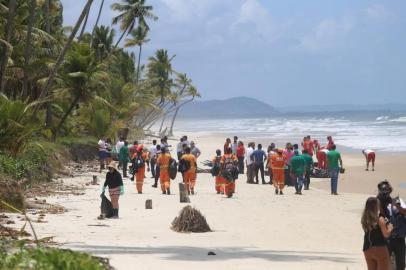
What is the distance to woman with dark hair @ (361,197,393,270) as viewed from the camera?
24.2 ft

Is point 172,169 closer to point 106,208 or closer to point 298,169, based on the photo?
point 298,169

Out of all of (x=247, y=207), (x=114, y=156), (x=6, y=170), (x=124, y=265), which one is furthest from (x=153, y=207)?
(x=114, y=156)

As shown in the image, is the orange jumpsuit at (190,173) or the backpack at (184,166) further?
the orange jumpsuit at (190,173)

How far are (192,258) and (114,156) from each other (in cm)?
2094

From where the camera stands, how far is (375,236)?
742 centimetres

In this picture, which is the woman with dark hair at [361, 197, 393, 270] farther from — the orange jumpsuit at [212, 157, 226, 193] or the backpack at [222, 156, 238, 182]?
the orange jumpsuit at [212, 157, 226, 193]

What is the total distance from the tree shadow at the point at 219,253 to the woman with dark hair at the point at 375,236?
2.11 metres

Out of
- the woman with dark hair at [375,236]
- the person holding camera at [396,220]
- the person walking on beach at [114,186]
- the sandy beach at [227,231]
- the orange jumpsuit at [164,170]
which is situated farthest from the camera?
the orange jumpsuit at [164,170]

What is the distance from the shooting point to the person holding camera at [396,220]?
7953mm

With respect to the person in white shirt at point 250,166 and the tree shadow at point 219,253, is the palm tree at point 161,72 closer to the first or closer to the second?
the person in white shirt at point 250,166

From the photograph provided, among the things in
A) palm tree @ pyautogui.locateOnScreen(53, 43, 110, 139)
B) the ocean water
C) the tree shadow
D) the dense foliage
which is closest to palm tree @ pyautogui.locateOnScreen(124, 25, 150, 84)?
the dense foliage

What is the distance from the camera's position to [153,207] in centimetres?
1573

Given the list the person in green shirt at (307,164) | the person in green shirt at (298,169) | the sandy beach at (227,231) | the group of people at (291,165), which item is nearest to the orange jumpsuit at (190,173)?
the sandy beach at (227,231)

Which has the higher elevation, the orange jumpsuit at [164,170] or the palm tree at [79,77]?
the palm tree at [79,77]
